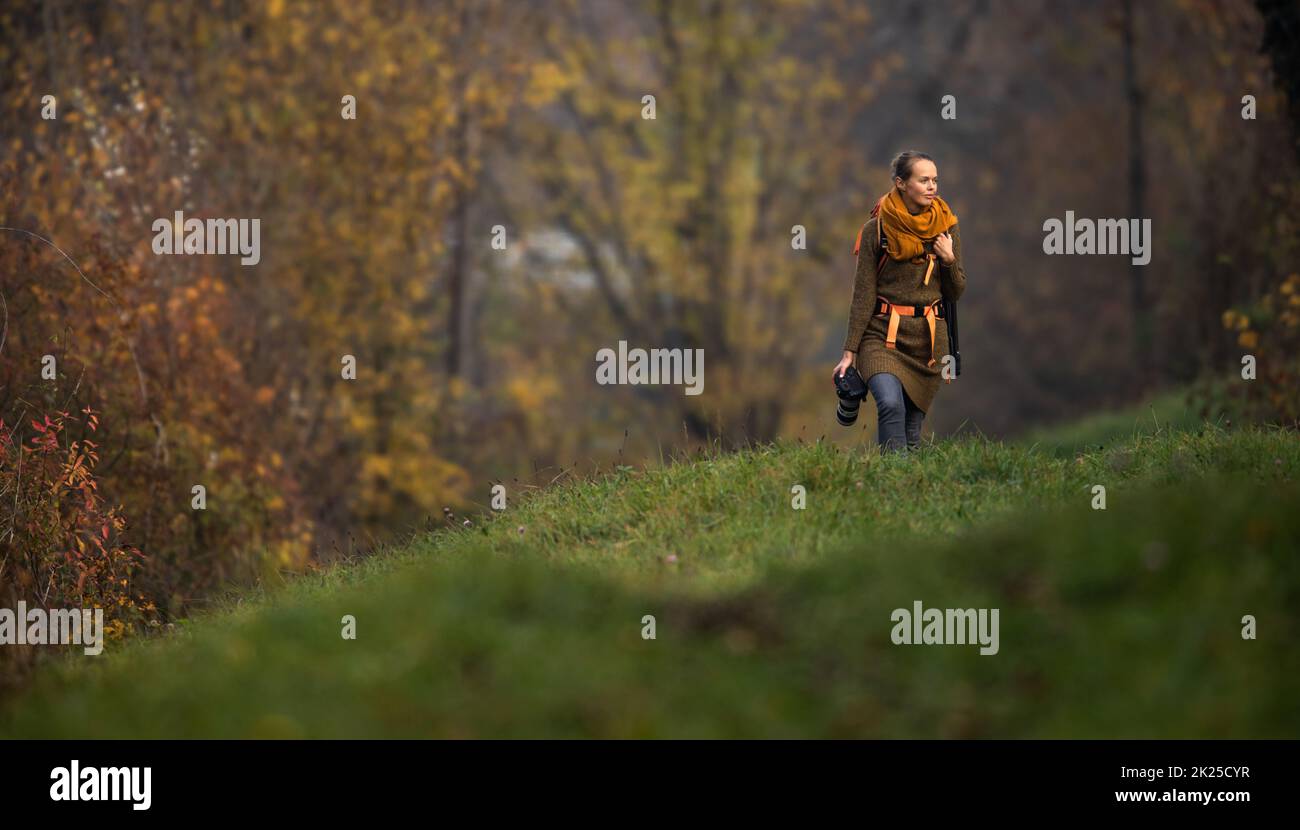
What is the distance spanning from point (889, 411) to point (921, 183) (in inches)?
50.5

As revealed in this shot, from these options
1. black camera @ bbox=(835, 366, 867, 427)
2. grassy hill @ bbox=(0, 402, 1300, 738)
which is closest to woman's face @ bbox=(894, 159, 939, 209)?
black camera @ bbox=(835, 366, 867, 427)

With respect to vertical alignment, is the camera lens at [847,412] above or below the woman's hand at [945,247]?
below

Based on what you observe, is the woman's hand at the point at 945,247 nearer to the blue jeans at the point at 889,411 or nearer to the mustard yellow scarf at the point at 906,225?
the mustard yellow scarf at the point at 906,225

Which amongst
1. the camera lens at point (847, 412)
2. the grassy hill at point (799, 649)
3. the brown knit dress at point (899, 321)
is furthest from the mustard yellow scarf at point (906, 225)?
the grassy hill at point (799, 649)

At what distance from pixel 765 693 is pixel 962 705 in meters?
0.69

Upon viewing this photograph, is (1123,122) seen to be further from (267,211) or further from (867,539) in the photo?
(867,539)

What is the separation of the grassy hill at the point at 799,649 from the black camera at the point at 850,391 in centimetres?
179

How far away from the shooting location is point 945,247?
9133mm

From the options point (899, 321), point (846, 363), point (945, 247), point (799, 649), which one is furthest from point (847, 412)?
point (799, 649)

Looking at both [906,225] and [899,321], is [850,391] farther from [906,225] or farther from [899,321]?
[906,225]

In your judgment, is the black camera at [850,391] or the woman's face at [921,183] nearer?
the woman's face at [921,183]

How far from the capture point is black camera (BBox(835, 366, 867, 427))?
9289 mm

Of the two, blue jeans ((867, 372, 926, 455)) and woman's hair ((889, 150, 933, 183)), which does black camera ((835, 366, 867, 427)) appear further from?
woman's hair ((889, 150, 933, 183))

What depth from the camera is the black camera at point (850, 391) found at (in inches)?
366
